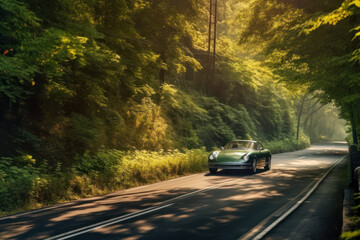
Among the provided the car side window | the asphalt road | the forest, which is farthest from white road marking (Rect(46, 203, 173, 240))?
the car side window

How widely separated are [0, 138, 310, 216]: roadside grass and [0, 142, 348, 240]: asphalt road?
0.75 meters

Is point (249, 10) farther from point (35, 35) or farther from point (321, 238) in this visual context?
point (321, 238)

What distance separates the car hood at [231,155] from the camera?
1598 centimetres

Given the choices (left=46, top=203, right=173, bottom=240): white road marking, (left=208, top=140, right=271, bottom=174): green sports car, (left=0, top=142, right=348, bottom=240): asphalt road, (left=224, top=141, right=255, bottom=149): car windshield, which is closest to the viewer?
(left=46, top=203, right=173, bottom=240): white road marking

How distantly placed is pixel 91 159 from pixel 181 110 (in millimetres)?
13902

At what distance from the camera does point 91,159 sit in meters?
12.6

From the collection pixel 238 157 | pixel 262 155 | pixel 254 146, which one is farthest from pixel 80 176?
pixel 262 155

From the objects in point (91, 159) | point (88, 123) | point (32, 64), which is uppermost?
point (32, 64)

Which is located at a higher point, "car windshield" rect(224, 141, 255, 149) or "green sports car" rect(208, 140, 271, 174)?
"car windshield" rect(224, 141, 255, 149)

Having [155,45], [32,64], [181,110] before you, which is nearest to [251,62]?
[181,110]

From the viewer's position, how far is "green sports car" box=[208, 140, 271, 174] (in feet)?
52.2

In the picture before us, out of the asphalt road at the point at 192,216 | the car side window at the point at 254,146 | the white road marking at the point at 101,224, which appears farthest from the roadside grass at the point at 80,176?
the car side window at the point at 254,146

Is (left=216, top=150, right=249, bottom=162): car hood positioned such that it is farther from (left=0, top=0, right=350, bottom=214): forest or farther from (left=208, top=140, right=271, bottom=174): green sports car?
(left=0, top=0, right=350, bottom=214): forest

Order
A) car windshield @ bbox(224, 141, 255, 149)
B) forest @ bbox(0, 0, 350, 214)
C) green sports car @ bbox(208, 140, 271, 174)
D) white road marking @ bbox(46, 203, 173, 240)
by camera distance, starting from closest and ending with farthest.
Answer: white road marking @ bbox(46, 203, 173, 240)
forest @ bbox(0, 0, 350, 214)
green sports car @ bbox(208, 140, 271, 174)
car windshield @ bbox(224, 141, 255, 149)
